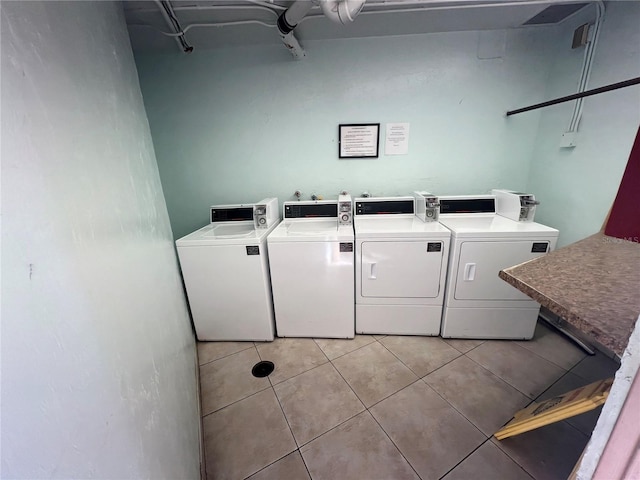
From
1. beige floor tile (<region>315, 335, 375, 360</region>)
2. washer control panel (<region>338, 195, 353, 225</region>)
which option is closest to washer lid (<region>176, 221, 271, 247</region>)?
washer control panel (<region>338, 195, 353, 225</region>)

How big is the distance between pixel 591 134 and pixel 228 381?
128 inches

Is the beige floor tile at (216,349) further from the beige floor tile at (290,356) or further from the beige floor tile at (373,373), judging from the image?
the beige floor tile at (373,373)

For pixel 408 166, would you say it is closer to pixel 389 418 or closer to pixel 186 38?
pixel 389 418

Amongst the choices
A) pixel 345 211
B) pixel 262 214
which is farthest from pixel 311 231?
pixel 262 214

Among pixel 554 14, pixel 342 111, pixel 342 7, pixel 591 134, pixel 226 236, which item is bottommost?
pixel 226 236

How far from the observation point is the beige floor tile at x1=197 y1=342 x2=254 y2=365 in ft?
6.29

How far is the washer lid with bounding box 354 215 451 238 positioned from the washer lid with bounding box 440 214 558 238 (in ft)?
0.39

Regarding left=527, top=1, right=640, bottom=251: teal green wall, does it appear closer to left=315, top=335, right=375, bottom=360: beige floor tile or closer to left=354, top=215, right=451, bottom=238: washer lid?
left=354, top=215, right=451, bottom=238: washer lid

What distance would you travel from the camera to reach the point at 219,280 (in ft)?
6.19

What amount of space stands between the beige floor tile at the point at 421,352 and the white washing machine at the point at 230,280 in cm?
106

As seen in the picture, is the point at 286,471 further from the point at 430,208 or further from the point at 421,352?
the point at 430,208

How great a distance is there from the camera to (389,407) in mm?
1444

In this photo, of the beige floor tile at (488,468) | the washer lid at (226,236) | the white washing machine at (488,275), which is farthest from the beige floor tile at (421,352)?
the washer lid at (226,236)

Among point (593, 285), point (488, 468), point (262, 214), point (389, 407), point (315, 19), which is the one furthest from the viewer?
point (262, 214)
